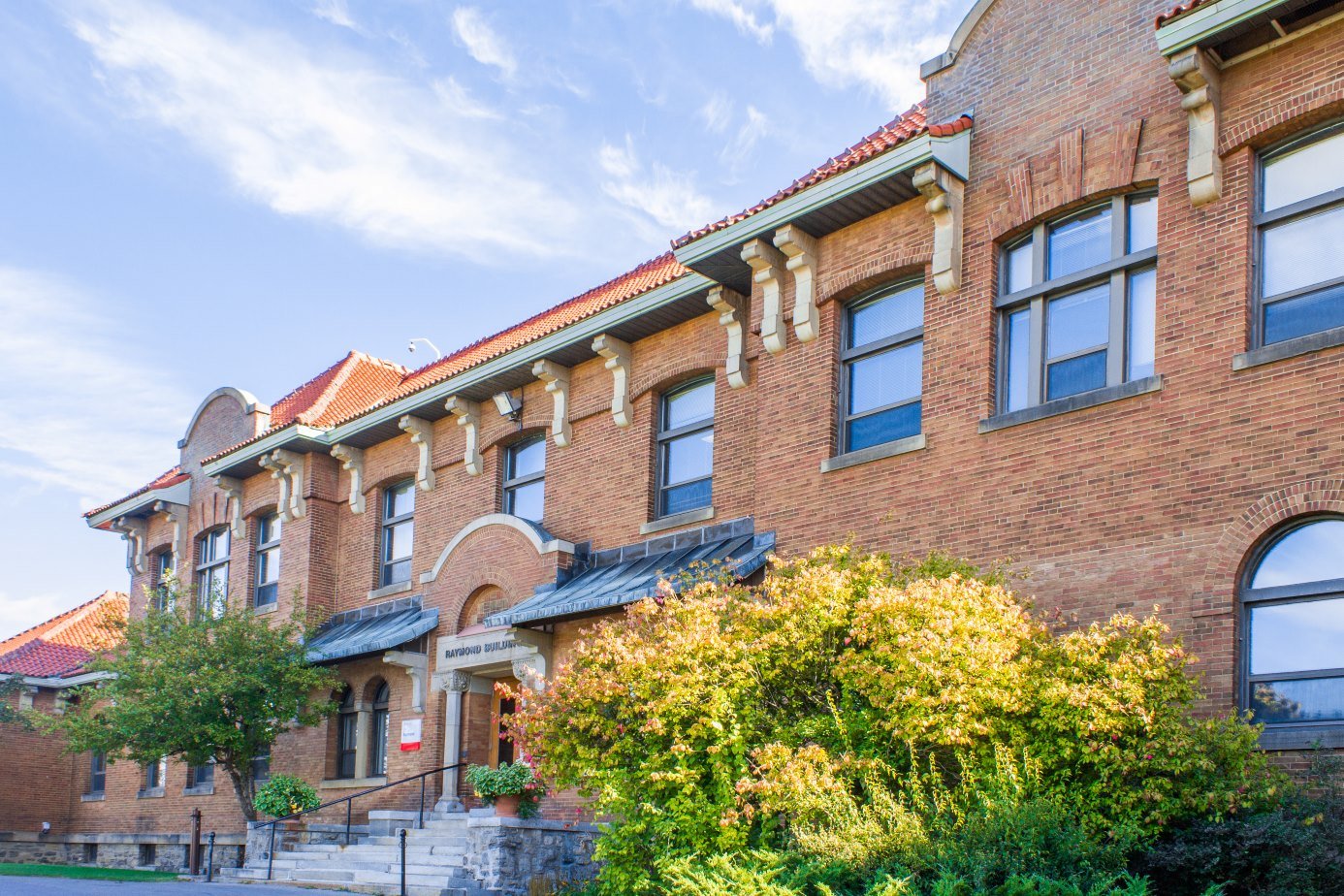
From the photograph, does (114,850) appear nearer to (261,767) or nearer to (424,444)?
(261,767)

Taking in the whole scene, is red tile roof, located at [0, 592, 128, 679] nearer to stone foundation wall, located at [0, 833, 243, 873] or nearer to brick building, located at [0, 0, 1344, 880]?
stone foundation wall, located at [0, 833, 243, 873]

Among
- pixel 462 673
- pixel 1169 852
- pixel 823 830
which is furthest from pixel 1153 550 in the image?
pixel 462 673

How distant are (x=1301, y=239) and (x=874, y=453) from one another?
16.4ft

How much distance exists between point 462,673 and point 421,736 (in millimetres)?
1360

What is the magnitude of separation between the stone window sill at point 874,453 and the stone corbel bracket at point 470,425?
8.10 m

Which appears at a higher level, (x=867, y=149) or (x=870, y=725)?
(x=867, y=149)

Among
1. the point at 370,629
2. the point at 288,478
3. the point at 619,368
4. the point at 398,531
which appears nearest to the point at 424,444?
the point at 398,531

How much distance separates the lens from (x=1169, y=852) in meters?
10.9

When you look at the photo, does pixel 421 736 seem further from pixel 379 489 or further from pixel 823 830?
pixel 823 830

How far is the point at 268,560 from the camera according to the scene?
91.1 feet

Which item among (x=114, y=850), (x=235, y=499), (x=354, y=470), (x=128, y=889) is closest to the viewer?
(x=128, y=889)

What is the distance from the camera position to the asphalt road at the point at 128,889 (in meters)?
17.4

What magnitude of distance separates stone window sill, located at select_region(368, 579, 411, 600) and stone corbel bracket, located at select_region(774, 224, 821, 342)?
9794 millimetres

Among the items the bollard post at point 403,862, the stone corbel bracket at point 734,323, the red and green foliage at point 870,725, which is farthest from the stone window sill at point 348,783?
the red and green foliage at point 870,725
